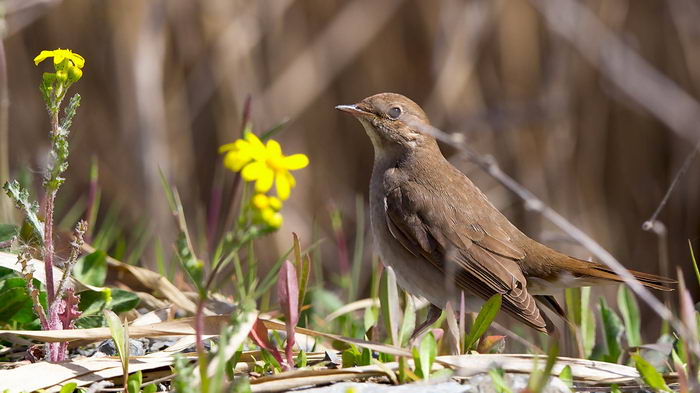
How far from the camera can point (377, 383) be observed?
2225 millimetres

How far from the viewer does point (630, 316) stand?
10.5 ft

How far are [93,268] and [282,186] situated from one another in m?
1.22

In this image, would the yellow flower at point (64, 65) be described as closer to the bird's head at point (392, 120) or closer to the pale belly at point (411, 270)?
the pale belly at point (411, 270)

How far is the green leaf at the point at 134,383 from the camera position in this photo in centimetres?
220

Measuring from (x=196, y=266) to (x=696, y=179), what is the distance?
19.4 feet

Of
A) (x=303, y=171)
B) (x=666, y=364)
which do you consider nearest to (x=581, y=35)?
(x=303, y=171)

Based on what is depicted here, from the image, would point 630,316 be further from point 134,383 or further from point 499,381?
point 134,383

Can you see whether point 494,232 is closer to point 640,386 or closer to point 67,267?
point 640,386

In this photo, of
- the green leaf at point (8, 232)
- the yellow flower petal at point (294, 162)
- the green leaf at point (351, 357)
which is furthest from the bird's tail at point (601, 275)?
the green leaf at point (8, 232)

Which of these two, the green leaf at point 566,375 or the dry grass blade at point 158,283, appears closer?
the green leaf at point 566,375

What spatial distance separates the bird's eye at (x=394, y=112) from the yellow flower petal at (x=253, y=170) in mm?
2225

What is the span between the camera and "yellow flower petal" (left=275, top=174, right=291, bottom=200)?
1841 mm

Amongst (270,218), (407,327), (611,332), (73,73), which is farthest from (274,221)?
(611,332)

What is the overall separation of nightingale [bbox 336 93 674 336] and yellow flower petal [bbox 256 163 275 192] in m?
1.54
